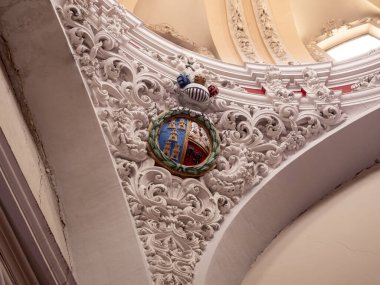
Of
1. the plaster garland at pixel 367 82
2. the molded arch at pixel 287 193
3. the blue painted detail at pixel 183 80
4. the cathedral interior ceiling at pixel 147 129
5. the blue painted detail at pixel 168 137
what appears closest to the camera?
the cathedral interior ceiling at pixel 147 129

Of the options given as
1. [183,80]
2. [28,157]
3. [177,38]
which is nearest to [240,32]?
[177,38]

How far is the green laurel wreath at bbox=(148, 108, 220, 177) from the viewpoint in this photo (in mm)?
5895

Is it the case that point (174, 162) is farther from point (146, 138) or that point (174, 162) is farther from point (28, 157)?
point (28, 157)

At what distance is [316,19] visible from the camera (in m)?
9.98

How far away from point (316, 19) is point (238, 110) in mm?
3750

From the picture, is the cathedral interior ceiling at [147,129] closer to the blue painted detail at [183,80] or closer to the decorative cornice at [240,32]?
the blue painted detail at [183,80]

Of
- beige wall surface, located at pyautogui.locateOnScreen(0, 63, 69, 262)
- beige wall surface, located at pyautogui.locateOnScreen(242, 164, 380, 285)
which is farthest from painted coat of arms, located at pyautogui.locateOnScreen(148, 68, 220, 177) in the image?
beige wall surface, located at pyautogui.locateOnScreen(0, 63, 69, 262)

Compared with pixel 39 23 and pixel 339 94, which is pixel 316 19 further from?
pixel 39 23

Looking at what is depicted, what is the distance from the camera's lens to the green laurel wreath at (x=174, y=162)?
589 centimetres

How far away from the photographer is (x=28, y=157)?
4961 mm

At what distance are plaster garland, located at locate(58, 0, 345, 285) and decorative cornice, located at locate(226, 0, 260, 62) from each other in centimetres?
169

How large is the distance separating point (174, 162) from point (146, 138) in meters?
0.31

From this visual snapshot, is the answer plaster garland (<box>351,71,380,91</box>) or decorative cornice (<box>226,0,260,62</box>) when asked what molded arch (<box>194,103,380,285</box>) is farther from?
decorative cornice (<box>226,0,260,62</box>)

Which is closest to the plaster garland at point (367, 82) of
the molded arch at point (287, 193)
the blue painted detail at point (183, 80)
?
the molded arch at point (287, 193)
